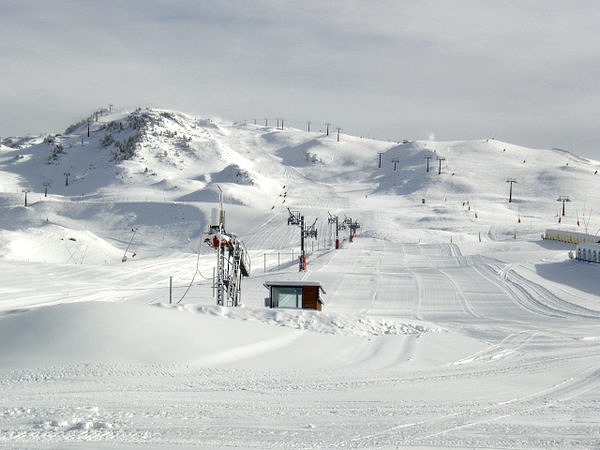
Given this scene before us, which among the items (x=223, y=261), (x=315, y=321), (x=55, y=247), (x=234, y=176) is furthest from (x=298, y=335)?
(x=234, y=176)

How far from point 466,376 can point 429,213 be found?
280 ft

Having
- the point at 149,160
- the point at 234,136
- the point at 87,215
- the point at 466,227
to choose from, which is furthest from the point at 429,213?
the point at 234,136

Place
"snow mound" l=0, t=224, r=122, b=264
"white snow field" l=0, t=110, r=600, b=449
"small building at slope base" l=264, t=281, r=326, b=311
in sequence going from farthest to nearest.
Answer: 1. "snow mound" l=0, t=224, r=122, b=264
2. "small building at slope base" l=264, t=281, r=326, b=311
3. "white snow field" l=0, t=110, r=600, b=449

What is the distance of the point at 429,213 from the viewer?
98.4 metres

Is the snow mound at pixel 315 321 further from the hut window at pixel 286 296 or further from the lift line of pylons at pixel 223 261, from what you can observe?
the lift line of pylons at pixel 223 261

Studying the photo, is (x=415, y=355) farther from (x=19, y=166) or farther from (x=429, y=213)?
(x=19, y=166)

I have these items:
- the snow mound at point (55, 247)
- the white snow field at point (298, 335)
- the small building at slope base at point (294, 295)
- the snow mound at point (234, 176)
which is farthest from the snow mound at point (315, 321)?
the snow mound at point (234, 176)

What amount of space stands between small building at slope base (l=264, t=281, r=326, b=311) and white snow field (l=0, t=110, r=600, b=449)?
113 inches

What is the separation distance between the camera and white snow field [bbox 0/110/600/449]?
9.92 meters

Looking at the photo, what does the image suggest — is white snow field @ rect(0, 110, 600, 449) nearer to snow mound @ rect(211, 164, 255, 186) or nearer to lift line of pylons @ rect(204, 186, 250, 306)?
lift line of pylons @ rect(204, 186, 250, 306)

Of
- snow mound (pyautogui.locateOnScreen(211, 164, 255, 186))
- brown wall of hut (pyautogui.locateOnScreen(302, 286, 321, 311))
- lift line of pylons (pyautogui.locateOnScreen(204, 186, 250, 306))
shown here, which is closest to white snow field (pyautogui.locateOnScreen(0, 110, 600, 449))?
lift line of pylons (pyautogui.locateOnScreen(204, 186, 250, 306))

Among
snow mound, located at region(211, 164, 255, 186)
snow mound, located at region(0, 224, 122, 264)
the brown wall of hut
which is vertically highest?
snow mound, located at region(211, 164, 255, 186)

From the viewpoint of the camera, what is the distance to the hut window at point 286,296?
25.4 m

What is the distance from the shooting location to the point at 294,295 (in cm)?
2562
